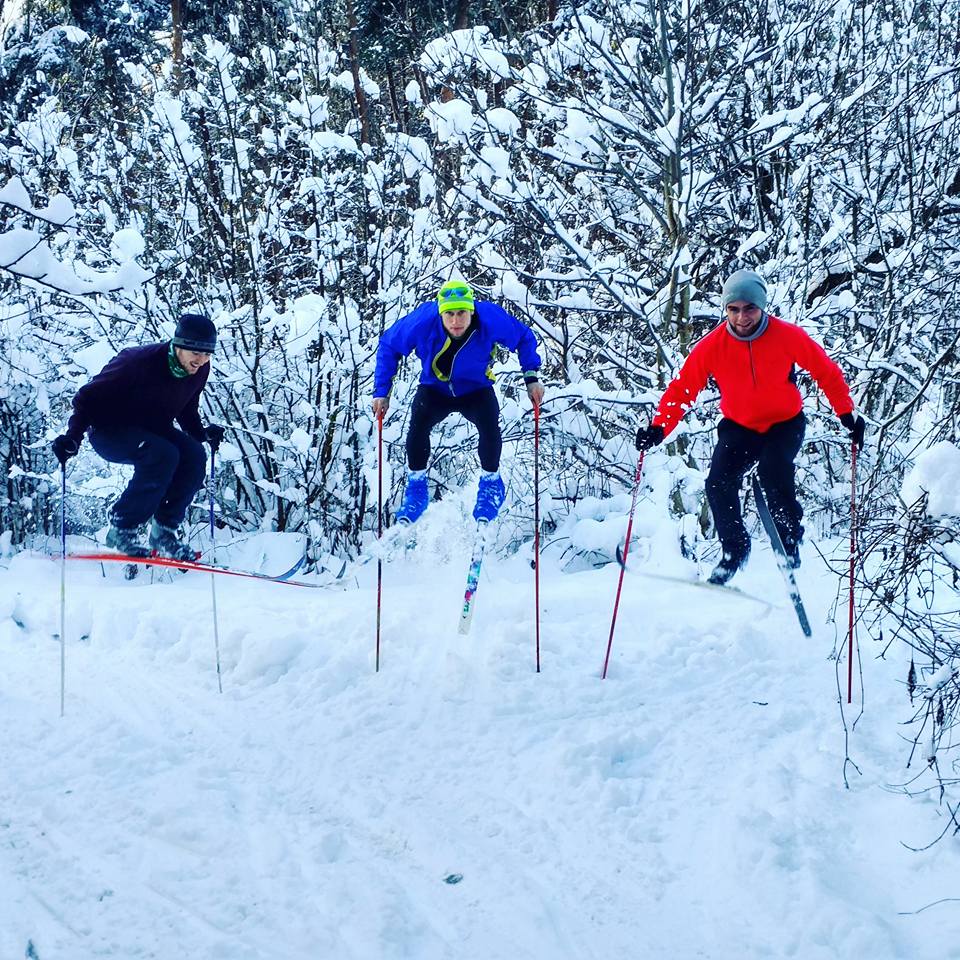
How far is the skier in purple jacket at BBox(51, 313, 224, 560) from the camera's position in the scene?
5199mm

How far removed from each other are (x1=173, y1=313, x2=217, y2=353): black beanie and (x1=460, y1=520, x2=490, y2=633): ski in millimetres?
2159

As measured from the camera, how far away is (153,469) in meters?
5.66

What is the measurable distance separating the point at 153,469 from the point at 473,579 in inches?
87.7

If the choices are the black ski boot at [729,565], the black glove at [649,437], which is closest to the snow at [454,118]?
the black glove at [649,437]

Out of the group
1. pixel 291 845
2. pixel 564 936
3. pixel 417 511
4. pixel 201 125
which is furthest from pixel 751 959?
pixel 201 125

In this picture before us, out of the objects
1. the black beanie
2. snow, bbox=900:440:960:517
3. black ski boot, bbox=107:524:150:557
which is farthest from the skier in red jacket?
black ski boot, bbox=107:524:150:557

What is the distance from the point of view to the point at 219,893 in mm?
2926

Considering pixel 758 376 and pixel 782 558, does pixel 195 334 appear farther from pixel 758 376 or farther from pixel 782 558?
pixel 782 558

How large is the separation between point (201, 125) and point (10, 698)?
5.44 m

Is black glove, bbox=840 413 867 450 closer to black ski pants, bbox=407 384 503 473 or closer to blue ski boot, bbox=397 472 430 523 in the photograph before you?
black ski pants, bbox=407 384 503 473

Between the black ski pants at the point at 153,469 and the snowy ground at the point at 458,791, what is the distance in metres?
0.67

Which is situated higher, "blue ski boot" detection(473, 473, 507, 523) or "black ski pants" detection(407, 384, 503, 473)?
"black ski pants" detection(407, 384, 503, 473)

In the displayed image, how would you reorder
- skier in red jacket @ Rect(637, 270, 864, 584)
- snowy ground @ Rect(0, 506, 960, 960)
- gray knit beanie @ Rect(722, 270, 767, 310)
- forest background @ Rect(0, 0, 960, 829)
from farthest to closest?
forest background @ Rect(0, 0, 960, 829) < skier in red jacket @ Rect(637, 270, 864, 584) < gray knit beanie @ Rect(722, 270, 767, 310) < snowy ground @ Rect(0, 506, 960, 960)

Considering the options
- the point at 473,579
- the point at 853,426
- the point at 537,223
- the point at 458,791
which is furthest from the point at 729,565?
A: the point at 537,223
